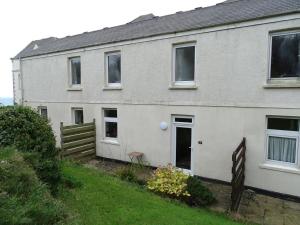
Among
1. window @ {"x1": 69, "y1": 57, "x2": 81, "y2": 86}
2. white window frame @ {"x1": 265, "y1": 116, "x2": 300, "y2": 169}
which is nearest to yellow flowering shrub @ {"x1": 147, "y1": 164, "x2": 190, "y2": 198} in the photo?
white window frame @ {"x1": 265, "y1": 116, "x2": 300, "y2": 169}

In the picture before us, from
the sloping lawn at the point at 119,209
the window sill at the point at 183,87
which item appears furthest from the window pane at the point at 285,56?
the sloping lawn at the point at 119,209

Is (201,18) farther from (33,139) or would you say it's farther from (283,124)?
(33,139)

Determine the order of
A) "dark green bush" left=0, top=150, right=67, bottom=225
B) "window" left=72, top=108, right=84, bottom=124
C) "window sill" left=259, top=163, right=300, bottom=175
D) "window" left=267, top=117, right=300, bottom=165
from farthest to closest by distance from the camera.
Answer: "window" left=72, top=108, right=84, bottom=124 < "window" left=267, top=117, right=300, bottom=165 < "window sill" left=259, top=163, right=300, bottom=175 < "dark green bush" left=0, top=150, right=67, bottom=225

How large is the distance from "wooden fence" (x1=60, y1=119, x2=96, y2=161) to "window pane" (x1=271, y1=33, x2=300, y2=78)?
9.44m

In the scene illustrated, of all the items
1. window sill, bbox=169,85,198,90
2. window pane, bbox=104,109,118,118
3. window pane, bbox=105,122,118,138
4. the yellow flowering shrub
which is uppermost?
window sill, bbox=169,85,198,90

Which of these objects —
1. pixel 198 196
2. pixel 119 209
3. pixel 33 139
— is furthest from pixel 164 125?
pixel 33 139

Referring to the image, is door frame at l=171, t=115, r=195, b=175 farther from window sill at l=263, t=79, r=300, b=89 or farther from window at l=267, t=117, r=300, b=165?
window sill at l=263, t=79, r=300, b=89

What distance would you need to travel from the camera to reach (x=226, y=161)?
977cm

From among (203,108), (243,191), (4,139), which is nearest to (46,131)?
(4,139)

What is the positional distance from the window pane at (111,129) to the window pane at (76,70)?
349cm

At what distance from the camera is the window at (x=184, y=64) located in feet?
34.8

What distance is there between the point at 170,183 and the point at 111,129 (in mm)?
6298

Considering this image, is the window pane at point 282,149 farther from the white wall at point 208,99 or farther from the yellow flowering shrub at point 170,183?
the yellow flowering shrub at point 170,183

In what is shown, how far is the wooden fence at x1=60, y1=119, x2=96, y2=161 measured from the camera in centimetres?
1270
